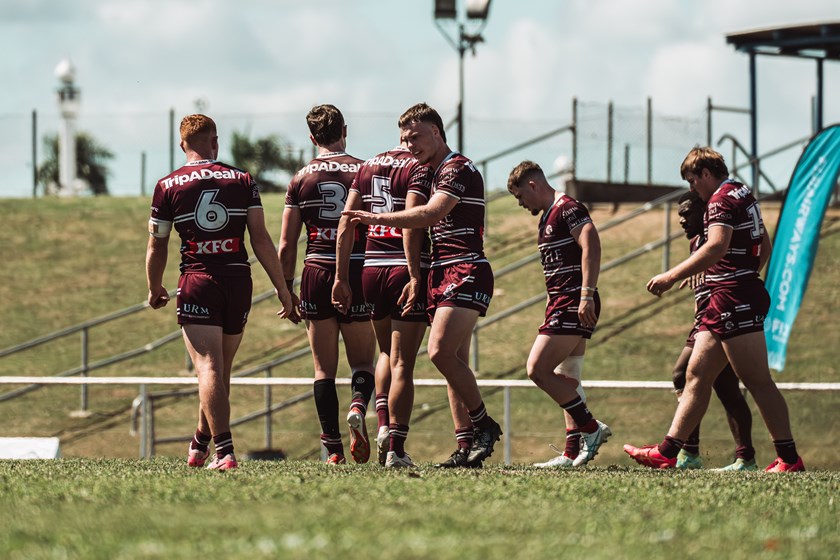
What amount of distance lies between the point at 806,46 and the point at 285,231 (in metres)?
15.6

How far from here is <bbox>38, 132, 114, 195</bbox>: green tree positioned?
39.8 metres

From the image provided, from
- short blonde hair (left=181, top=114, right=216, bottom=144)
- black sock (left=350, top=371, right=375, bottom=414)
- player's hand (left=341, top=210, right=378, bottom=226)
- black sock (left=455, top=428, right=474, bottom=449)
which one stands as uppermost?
short blonde hair (left=181, top=114, right=216, bottom=144)

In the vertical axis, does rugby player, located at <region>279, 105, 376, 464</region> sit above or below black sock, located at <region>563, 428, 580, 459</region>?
above

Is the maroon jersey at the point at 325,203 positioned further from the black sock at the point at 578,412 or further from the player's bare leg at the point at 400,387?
the black sock at the point at 578,412

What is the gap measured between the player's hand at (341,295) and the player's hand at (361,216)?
0.41 m

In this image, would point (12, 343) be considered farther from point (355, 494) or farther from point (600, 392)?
point (355, 494)

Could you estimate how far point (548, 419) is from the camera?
50.4 feet

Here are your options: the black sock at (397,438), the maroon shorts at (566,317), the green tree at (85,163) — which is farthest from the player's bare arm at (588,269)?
the green tree at (85,163)

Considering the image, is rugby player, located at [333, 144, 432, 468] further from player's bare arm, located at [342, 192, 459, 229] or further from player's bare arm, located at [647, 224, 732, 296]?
player's bare arm, located at [647, 224, 732, 296]

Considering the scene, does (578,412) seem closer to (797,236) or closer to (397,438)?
(397,438)

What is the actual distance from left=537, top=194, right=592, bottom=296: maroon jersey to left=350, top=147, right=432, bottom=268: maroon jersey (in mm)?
762

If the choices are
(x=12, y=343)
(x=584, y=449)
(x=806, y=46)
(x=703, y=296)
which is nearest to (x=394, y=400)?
(x=584, y=449)

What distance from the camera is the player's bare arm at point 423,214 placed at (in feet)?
23.9

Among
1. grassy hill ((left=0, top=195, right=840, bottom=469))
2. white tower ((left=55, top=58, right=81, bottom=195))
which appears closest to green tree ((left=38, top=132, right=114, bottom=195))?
white tower ((left=55, top=58, right=81, bottom=195))
